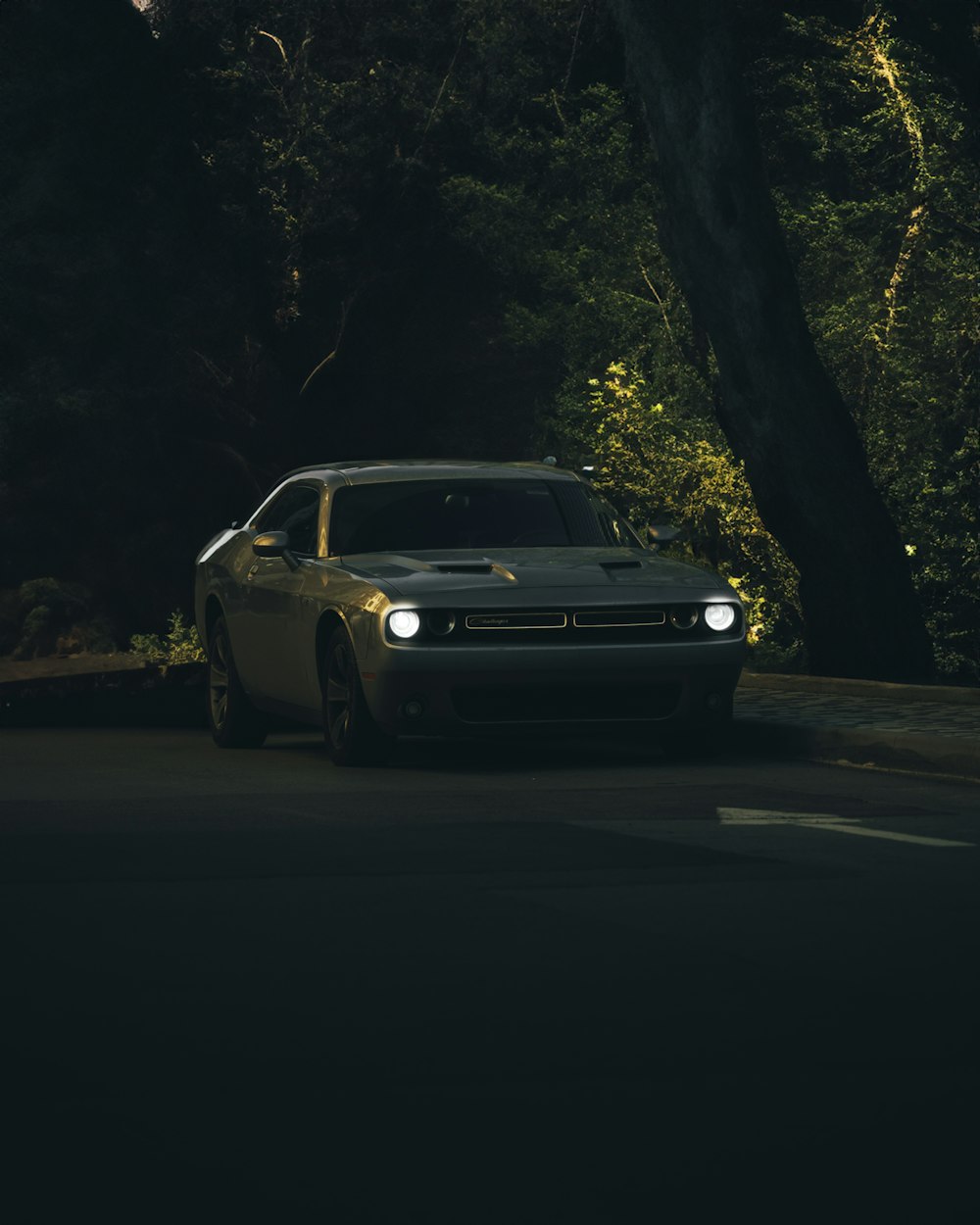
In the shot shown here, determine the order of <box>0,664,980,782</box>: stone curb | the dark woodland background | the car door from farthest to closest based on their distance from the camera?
1. the dark woodland background
2. the car door
3. <box>0,664,980,782</box>: stone curb

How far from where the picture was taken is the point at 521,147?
111 ft

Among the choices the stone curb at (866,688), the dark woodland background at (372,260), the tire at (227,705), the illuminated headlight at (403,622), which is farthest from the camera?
the dark woodland background at (372,260)

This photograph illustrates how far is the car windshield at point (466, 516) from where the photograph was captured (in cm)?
1539

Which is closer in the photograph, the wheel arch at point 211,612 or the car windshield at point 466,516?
the car windshield at point 466,516

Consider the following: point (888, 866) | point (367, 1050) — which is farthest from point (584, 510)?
point (367, 1050)

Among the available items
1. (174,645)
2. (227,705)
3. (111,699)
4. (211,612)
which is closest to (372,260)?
(174,645)

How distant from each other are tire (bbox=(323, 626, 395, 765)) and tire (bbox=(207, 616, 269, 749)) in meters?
1.77

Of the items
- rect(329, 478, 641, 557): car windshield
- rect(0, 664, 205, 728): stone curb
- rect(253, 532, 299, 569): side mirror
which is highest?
rect(329, 478, 641, 557): car windshield

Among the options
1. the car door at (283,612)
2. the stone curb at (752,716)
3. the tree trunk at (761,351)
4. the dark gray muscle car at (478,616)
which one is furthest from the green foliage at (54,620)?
the dark gray muscle car at (478,616)

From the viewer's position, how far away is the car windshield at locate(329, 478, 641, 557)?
50.5 feet

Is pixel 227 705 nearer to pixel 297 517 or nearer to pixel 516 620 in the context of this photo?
pixel 297 517

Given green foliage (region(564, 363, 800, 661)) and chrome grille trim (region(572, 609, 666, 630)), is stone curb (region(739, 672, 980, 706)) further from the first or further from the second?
green foliage (region(564, 363, 800, 661))

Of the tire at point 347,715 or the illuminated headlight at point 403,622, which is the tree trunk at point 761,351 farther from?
the illuminated headlight at point 403,622

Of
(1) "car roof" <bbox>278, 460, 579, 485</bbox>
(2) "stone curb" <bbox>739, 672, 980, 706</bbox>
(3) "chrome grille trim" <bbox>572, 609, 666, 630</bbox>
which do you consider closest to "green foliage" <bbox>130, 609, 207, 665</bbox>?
(2) "stone curb" <bbox>739, 672, 980, 706</bbox>
